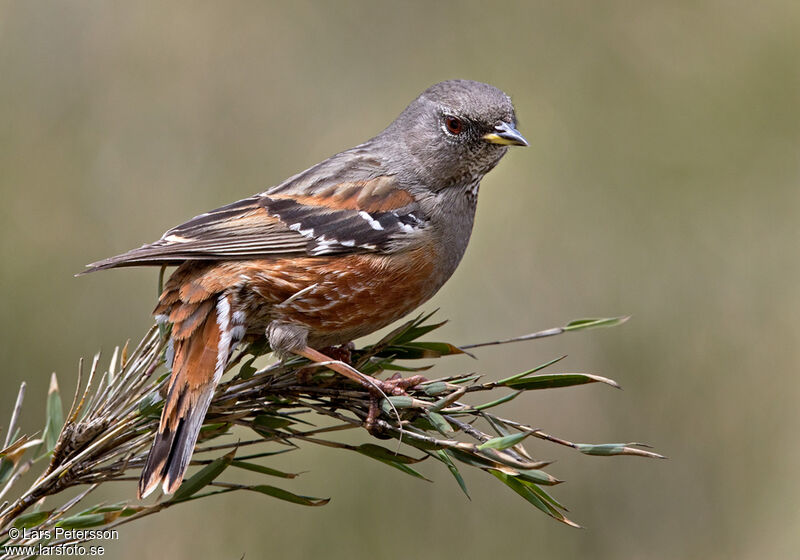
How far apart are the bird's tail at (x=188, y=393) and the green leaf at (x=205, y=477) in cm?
17

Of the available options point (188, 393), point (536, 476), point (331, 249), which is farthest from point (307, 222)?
point (536, 476)

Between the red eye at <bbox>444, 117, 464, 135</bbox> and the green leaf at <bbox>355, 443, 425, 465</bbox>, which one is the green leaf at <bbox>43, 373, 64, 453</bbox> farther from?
the red eye at <bbox>444, 117, 464, 135</bbox>

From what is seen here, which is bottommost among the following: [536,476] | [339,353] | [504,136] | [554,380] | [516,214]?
[536,476]

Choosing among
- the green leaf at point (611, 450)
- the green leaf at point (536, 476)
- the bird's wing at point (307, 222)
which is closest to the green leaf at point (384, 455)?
the green leaf at point (536, 476)

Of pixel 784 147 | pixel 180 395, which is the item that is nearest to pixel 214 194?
pixel 180 395

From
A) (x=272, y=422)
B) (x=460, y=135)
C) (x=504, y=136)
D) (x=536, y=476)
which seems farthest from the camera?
(x=460, y=135)

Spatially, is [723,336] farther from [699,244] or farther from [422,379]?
[422,379]

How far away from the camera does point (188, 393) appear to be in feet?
8.44

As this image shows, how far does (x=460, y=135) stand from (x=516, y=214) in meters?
1.45

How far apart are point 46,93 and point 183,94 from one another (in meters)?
0.75

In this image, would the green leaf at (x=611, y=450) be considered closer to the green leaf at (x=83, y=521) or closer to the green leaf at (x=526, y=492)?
the green leaf at (x=526, y=492)

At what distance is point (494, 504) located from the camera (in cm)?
435

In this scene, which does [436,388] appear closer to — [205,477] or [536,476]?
[536,476]

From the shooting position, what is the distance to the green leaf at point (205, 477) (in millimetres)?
2066
